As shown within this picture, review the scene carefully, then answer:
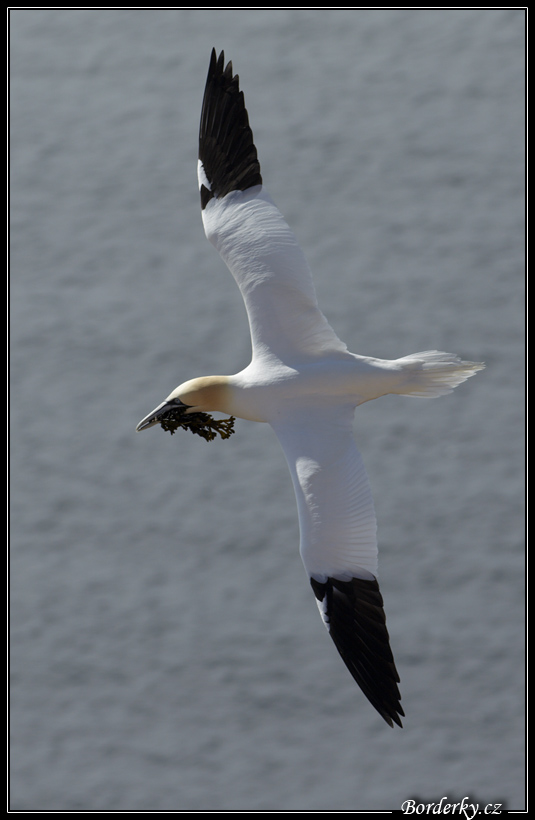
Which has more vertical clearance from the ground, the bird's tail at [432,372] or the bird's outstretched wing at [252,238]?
the bird's outstretched wing at [252,238]

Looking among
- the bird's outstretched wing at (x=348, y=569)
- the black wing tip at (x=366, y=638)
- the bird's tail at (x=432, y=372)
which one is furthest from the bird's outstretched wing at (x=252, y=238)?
the black wing tip at (x=366, y=638)

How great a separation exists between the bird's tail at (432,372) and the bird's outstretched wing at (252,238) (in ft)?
1.05

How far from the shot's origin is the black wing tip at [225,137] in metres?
6.07

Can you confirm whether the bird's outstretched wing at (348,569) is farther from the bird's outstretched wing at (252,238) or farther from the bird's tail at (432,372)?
the bird's outstretched wing at (252,238)

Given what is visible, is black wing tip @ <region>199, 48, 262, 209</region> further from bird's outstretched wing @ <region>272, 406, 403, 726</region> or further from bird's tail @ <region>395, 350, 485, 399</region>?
bird's outstretched wing @ <region>272, 406, 403, 726</region>

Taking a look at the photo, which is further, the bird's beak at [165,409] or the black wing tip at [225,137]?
the black wing tip at [225,137]

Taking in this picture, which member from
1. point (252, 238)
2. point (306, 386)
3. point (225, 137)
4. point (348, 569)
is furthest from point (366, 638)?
point (225, 137)

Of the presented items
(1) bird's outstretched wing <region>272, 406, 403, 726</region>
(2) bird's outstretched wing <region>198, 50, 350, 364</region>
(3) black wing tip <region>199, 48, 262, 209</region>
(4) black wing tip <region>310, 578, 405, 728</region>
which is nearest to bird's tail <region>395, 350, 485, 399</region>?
(2) bird's outstretched wing <region>198, 50, 350, 364</region>

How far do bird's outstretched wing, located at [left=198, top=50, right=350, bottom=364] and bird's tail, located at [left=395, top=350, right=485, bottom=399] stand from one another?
1.05ft

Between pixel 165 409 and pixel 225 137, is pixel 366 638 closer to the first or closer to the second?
pixel 165 409

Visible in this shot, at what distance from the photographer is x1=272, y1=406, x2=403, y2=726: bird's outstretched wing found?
528cm

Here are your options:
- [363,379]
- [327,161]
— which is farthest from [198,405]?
[327,161]

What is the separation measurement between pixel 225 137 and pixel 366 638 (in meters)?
2.74

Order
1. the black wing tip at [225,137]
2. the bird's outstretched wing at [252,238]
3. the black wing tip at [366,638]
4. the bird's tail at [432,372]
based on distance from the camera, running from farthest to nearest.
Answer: the black wing tip at [225,137] → the bird's outstretched wing at [252,238] → the bird's tail at [432,372] → the black wing tip at [366,638]
